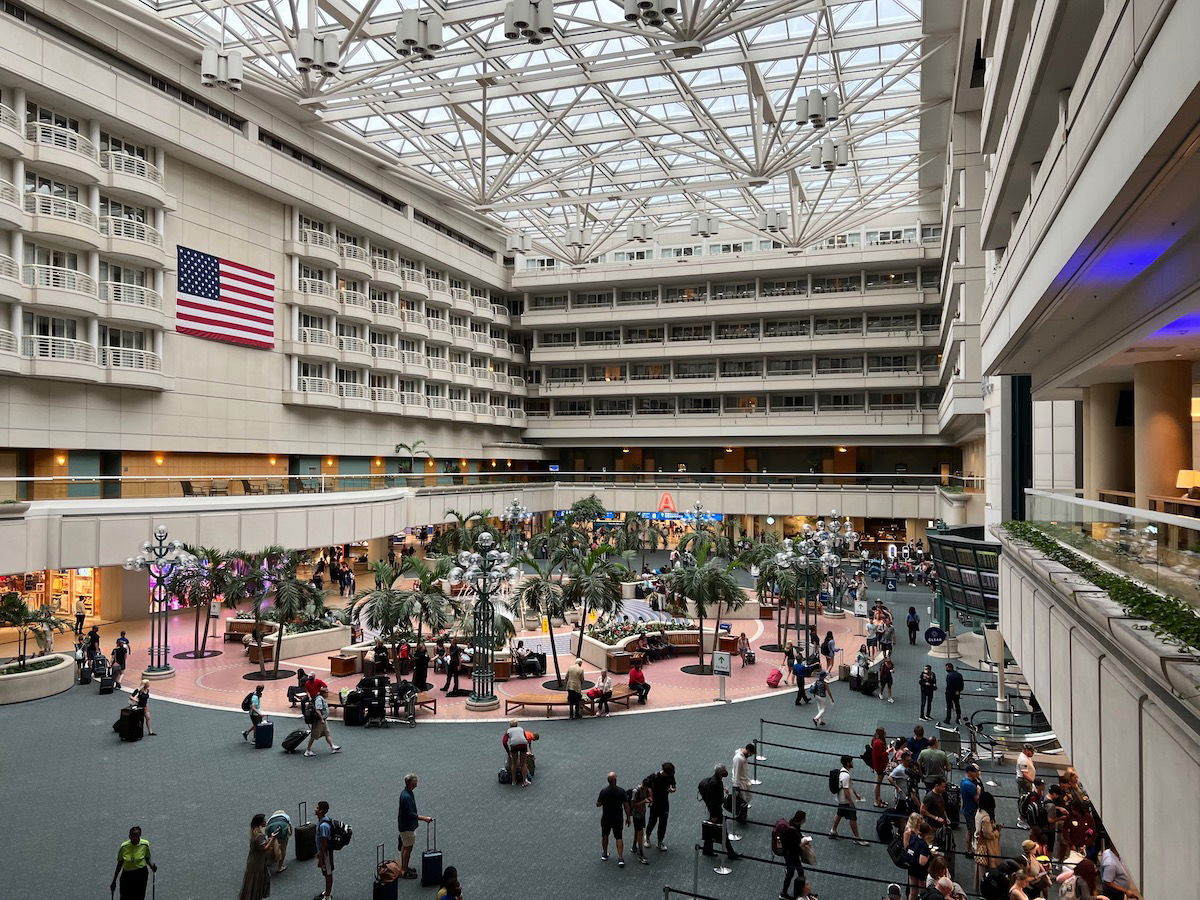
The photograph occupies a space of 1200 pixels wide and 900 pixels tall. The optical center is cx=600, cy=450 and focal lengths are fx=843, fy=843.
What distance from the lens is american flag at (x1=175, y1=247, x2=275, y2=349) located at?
34.8m

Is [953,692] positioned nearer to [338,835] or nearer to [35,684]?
[338,835]

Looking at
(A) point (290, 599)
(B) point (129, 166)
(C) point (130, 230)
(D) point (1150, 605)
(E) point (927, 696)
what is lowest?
(E) point (927, 696)

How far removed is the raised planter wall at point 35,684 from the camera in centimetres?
2092

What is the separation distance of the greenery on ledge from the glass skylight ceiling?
21435 mm

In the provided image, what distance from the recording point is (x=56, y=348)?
2912 centimetres

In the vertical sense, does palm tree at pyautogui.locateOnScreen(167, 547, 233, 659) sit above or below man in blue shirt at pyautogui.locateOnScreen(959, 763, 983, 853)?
above

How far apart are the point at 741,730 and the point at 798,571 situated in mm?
10632

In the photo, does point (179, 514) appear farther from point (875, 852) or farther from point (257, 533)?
point (875, 852)

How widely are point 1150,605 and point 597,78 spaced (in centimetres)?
3214

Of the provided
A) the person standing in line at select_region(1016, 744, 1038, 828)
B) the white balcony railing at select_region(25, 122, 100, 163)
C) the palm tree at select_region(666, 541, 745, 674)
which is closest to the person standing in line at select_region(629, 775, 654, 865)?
the person standing in line at select_region(1016, 744, 1038, 828)

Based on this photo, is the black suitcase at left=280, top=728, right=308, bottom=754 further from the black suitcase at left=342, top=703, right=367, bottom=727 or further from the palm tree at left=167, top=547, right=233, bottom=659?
the palm tree at left=167, top=547, right=233, bottom=659

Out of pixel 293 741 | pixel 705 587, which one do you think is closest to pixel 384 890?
pixel 293 741

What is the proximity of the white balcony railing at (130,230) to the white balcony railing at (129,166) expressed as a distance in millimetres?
1710

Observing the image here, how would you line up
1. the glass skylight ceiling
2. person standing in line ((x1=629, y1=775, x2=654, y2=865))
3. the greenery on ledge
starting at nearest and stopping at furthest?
the greenery on ledge, person standing in line ((x1=629, y1=775, x2=654, y2=865)), the glass skylight ceiling
